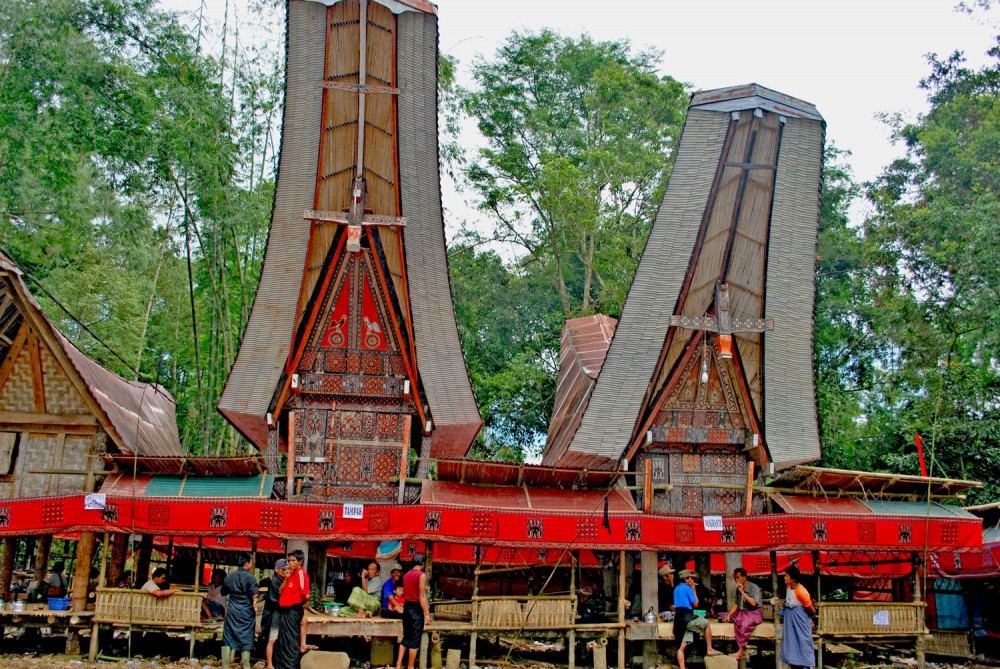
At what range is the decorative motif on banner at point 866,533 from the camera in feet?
41.2

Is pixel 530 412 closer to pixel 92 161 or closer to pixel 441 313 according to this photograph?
pixel 441 313

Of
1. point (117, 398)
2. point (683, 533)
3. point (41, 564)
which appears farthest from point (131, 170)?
point (683, 533)

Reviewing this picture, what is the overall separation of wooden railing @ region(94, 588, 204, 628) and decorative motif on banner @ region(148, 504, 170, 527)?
2.87 feet

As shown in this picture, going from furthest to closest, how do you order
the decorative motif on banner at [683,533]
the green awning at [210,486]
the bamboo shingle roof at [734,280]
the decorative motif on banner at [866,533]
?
the bamboo shingle roof at [734,280]
the decorative motif on banner at [866,533]
the decorative motif on banner at [683,533]
the green awning at [210,486]

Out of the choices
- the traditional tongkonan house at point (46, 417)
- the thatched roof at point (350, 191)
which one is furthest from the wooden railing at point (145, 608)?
the thatched roof at point (350, 191)

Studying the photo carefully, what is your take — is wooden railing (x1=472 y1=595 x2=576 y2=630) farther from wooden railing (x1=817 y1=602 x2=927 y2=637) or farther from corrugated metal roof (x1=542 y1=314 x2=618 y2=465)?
corrugated metal roof (x1=542 y1=314 x2=618 y2=465)

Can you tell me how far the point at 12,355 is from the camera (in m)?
13.2

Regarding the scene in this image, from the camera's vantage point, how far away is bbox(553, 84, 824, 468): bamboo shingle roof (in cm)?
1344

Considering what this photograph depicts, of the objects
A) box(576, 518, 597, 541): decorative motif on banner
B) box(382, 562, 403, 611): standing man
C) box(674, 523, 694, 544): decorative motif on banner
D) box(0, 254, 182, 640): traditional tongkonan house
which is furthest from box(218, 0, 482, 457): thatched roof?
box(674, 523, 694, 544): decorative motif on banner

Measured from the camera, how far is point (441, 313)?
13742 millimetres

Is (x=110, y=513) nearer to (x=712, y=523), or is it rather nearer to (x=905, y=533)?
(x=712, y=523)

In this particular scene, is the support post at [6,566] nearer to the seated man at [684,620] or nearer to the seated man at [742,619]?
the seated man at [684,620]

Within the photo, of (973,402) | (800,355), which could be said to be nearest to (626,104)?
(973,402)

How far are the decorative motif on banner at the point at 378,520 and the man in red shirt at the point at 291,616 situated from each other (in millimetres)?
2326
